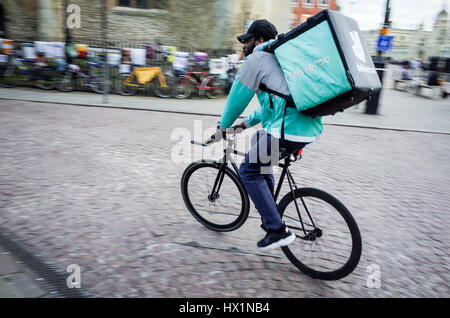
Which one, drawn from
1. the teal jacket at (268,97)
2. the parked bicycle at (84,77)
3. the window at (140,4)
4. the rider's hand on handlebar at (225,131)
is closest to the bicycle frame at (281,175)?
the rider's hand on handlebar at (225,131)

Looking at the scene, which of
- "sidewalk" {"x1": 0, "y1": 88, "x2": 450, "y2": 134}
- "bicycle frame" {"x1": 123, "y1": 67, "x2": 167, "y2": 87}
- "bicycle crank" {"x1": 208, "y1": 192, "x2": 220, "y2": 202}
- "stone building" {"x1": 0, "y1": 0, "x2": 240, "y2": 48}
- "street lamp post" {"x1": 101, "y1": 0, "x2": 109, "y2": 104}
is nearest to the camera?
"bicycle crank" {"x1": 208, "y1": 192, "x2": 220, "y2": 202}

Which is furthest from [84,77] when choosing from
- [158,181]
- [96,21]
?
[96,21]

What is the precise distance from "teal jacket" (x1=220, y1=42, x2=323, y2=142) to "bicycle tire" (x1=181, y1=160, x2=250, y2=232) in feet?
2.27

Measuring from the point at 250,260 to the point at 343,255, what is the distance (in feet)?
2.57

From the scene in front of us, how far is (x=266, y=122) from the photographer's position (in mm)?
2688

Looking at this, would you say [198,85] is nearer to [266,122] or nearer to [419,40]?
[266,122]

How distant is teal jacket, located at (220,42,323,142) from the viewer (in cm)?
243

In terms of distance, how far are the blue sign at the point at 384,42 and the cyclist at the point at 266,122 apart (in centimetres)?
909

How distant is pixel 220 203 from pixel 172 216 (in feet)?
2.09

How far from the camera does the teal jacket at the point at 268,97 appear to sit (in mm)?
2426

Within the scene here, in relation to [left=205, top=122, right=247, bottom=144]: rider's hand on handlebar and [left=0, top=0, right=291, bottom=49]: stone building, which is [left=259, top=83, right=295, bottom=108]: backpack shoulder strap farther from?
[left=0, top=0, right=291, bottom=49]: stone building

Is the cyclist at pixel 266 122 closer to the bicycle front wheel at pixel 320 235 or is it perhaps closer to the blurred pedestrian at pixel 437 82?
the bicycle front wheel at pixel 320 235

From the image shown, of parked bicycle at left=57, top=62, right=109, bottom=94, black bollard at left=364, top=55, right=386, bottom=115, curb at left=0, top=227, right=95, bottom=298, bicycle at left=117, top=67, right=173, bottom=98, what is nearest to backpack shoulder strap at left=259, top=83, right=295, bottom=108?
curb at left=0, top=227, right=95, bottom=298

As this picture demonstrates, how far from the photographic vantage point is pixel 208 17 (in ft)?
57.6
